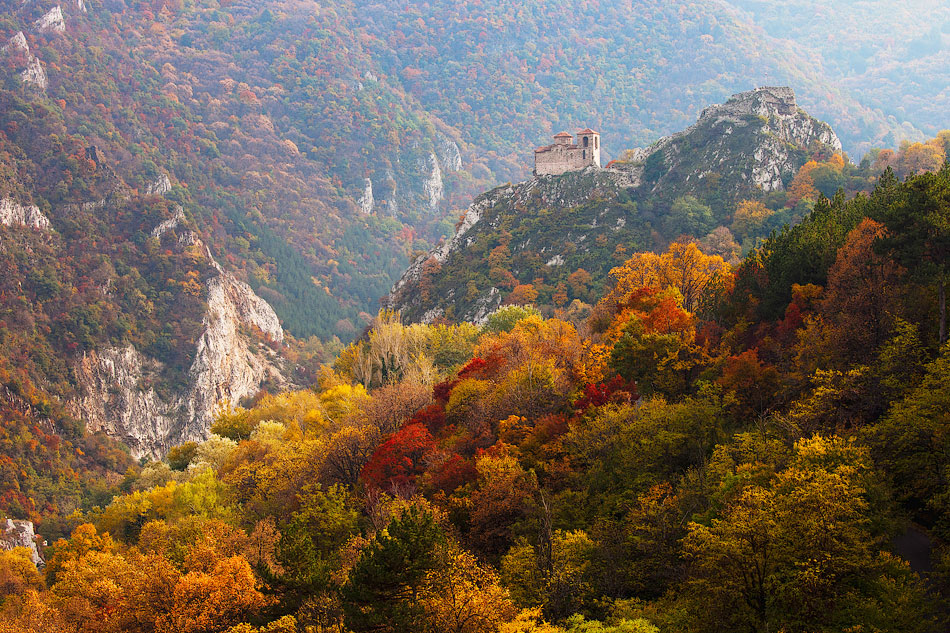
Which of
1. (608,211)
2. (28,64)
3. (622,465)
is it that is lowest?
(622,465)

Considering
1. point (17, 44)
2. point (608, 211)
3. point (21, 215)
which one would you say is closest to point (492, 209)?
point (608, 211)

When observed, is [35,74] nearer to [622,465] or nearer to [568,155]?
[568,155]

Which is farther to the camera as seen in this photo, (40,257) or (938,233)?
(40,257)

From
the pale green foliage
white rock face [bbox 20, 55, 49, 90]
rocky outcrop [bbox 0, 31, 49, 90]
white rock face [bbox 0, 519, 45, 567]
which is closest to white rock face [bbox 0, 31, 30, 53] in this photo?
rocky outcrop [bbox 0, 31, 49, 90]

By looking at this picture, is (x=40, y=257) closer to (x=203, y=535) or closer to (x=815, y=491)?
(x=203, y=535)

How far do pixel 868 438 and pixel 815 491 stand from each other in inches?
240

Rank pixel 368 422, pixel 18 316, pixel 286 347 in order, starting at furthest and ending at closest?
1. pixel 286 347
2. pixel 18 316
3. pixel 368 422

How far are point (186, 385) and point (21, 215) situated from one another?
48478mm

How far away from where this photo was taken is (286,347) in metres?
168

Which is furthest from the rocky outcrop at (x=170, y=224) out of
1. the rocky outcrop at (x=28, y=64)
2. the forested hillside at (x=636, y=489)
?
the forested hillside at (x=636, y=489)

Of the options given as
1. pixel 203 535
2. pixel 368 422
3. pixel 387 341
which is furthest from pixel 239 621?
pixel 387 341

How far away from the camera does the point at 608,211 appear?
102812 mm

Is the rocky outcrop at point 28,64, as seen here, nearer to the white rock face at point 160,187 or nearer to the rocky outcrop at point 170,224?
the white rock face at point 160,187

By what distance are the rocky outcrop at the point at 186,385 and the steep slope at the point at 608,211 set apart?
49062mm
